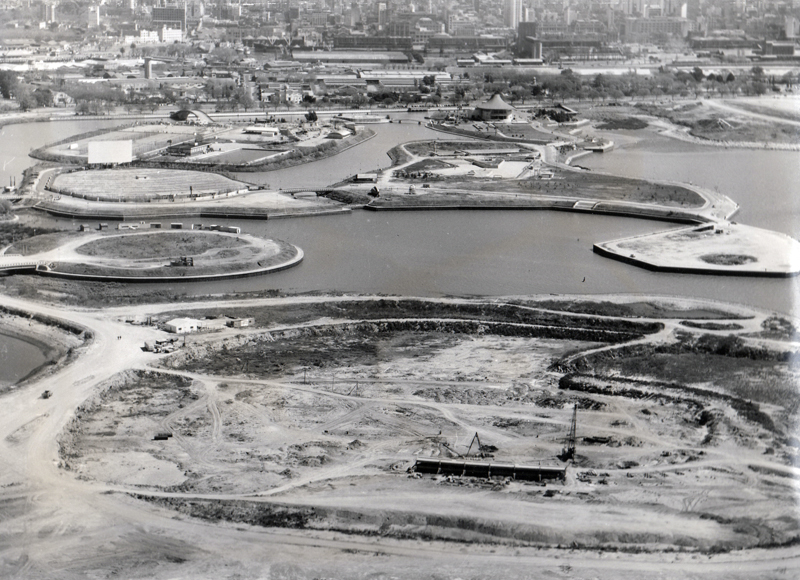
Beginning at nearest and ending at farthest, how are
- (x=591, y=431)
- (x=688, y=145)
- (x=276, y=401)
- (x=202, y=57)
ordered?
(x=591, y=431) → (x=276, y=401) → (x=688, y=145) → (x=202, y=57)

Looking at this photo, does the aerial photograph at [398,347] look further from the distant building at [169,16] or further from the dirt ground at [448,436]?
the distant building at [169,16]

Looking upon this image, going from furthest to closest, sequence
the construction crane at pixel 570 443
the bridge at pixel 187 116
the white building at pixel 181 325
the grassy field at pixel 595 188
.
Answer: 1. the bridge at pixel 187 116
2. the grassy field at pixel 595 188
3. the white building at pixel 181 325
4. the construction crane at pixel 570 443

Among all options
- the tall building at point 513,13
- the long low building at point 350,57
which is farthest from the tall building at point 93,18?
the tall building at point 513,13

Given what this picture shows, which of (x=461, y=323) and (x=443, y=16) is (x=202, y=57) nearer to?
(x=443, y=16)

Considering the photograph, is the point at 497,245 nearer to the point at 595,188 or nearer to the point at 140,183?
the point at 595,188

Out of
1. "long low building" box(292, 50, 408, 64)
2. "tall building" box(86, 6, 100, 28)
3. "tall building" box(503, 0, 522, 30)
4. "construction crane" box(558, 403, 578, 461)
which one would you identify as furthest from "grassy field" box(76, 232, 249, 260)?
"tall building" box(86, 6, 100, 28)

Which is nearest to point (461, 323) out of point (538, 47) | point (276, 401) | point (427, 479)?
point (276, 401)

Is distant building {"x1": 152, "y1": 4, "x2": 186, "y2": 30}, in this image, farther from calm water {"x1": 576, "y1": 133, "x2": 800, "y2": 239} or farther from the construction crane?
the construction crane
